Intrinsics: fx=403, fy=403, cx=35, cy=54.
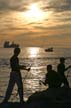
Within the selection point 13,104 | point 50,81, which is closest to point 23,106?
point 13,104

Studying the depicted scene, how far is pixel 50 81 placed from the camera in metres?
18.5

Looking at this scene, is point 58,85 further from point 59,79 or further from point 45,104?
point 45,104

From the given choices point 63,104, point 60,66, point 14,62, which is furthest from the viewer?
point 60,66

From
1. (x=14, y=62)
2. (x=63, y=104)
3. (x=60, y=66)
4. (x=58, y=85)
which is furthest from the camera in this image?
(x=60, y=66)

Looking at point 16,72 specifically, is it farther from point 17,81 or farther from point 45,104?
point 45,104

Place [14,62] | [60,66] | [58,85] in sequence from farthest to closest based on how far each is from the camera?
[60,66]
[58,85]
[14,62]

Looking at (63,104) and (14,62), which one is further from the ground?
(14,62)

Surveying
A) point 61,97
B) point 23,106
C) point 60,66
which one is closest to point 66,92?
point 61,97

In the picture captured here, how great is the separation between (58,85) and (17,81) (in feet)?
8.31

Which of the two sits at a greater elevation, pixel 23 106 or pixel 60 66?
pixel 60 66

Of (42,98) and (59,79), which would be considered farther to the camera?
(59,79)

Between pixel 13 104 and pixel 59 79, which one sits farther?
pixel 59 79

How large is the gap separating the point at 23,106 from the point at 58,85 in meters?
2.97

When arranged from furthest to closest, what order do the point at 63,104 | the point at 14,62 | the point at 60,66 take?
1. the point at 60,66
2. the point at 14,62
3. the point at 63,104
